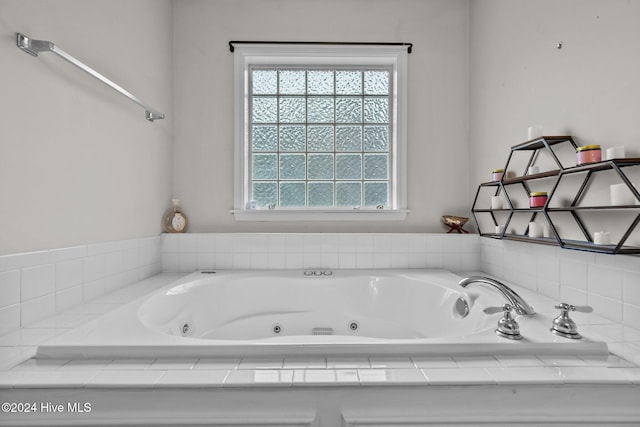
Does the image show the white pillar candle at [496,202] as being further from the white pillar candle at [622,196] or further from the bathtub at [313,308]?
the white pillar candle at [622,196]

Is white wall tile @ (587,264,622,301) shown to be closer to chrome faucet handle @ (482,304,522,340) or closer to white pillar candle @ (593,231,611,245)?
white pillar candle @ (593,231,611,245)

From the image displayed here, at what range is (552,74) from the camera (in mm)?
1440

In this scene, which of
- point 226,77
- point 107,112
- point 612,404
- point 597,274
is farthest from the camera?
point 226,77

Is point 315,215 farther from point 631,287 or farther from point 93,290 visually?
point 631,287

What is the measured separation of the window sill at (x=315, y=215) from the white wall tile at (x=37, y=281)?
111 cm

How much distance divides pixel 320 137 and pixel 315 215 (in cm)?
60

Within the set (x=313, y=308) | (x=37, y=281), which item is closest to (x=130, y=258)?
(x=37, y=281)

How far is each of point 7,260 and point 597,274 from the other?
6.90ft

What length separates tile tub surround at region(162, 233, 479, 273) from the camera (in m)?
2.04

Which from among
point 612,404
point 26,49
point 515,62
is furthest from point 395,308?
point 26,49

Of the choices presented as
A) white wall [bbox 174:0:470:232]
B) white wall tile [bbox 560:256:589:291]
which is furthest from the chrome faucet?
white wall [bbox 174:0:470:232]

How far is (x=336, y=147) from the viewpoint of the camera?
2.30 metres

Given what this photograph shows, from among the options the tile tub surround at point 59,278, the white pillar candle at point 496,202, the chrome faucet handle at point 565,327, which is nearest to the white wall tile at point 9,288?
the tile tub surround at point 59,278

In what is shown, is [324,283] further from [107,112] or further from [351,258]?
[107,112]
